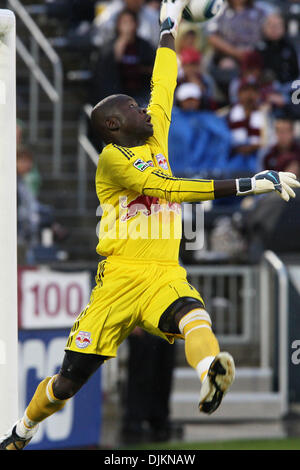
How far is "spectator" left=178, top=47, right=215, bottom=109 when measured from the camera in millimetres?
11398

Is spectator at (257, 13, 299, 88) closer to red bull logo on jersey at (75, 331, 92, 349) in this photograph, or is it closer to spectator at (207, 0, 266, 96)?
spectator at (207, 0, 266, 96)

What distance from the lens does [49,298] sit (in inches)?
350

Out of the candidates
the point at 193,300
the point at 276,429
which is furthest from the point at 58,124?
the point at 193,300

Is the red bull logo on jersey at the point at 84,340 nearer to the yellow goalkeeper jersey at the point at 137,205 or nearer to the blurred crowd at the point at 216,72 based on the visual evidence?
the yellow goalkeeper jersey at the point at 137,205

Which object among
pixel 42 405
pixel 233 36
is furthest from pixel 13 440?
pixel 233 36

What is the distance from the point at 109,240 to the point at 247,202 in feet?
18.8

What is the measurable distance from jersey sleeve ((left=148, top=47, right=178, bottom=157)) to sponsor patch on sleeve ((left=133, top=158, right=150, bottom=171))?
1.25 feet

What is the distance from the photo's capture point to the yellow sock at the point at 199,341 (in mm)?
4906

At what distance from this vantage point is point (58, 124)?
12.1 metres

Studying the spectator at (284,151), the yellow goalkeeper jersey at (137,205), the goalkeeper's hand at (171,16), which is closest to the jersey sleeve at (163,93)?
the yellow goalkeeper jersey at (137,205)

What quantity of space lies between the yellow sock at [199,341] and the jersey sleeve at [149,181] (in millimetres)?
577

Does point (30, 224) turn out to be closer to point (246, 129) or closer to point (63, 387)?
point (246, 129)

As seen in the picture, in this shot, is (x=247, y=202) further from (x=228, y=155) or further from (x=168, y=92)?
(x=168, y=92)

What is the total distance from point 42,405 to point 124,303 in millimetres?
770
